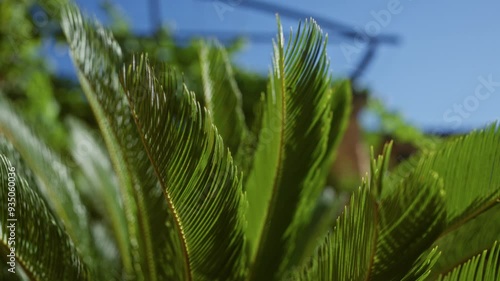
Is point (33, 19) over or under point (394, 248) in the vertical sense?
over

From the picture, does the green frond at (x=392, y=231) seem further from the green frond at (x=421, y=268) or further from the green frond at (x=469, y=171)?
the green frond at (x=469, y=171)

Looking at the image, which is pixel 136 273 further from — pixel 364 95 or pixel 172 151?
pixel 364 95

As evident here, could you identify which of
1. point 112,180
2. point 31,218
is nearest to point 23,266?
point 31,218

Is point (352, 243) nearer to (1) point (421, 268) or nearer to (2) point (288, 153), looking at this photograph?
(1) point (421, 268)

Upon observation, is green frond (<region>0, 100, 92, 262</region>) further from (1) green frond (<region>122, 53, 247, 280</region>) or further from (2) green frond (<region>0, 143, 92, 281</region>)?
(1) green frond (<region>122, 53, 247, 280</region>)

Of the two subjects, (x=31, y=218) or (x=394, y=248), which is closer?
(x=394, y=248)

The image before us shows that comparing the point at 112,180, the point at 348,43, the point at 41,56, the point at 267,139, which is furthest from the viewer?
the point at 41,56
